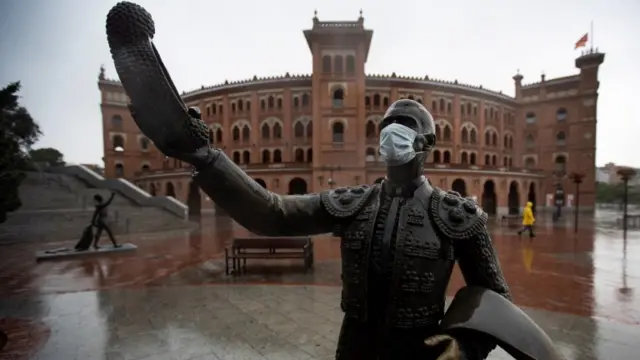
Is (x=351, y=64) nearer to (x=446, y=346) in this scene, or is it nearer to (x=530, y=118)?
(x=530, y=118)

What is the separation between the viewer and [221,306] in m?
6.42

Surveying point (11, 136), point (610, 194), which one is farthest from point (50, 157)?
point (610, 194)

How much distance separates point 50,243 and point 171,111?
728 inches

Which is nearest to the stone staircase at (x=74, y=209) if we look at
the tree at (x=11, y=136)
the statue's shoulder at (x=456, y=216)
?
the tree at (x=11, y=136)

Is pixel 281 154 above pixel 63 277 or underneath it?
above

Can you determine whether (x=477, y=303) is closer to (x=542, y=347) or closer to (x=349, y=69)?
(x=542, y=347)

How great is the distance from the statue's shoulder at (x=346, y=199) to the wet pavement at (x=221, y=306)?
3388mm

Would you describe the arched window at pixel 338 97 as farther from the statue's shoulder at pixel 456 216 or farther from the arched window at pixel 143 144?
the statue's shoulder at pixel 456 216

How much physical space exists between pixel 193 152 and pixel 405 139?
0.91 meters

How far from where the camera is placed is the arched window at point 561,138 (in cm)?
4259

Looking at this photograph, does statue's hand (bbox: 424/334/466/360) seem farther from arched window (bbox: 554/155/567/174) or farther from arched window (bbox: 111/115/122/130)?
arched window (bbox: 111/115/122/130)

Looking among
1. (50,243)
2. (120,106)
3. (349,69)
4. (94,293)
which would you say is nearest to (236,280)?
(94,293)

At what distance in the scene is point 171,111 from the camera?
1292mm

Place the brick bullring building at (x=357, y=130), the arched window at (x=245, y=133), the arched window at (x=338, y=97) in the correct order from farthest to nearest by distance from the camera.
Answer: the arched window at (x=245, y=133) → the arched window at (x=338, y=97) → the brick bullring building at (x=357, y=130)
